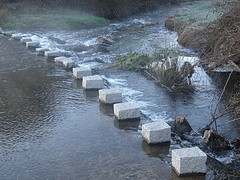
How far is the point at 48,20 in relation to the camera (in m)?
17.9

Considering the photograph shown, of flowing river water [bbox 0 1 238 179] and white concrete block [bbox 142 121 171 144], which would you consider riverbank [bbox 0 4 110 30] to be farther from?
white concrete block [bbox 142 121 171 144]

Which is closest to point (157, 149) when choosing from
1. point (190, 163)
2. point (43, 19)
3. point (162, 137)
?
point (162, 137)

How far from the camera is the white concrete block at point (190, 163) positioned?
3775mm

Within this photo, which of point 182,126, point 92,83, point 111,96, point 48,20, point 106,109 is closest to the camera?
point 182,126

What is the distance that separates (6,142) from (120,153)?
68.3 inches

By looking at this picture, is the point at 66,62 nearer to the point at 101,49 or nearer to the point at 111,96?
the point at 101,49

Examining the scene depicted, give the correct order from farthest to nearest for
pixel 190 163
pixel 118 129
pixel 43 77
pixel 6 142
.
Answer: pixel 43 77 → pixel 118 129 → pixel 6 142 → pixel 190 163

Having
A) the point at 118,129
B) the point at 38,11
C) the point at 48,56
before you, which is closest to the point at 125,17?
the point at 38,11

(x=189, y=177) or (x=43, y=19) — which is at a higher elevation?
(x=43, y=19)

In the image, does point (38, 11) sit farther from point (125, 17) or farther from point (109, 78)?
point (109, 78)

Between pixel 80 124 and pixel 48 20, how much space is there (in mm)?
13926

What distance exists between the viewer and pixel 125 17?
22047 millimetres

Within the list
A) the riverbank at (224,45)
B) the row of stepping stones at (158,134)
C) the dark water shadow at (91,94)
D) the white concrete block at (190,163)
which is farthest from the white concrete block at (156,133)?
the dark water shadow at (91,94)

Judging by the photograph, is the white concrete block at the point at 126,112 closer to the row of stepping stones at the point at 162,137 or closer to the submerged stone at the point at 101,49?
the row of stepping stones at the point at 162,137
